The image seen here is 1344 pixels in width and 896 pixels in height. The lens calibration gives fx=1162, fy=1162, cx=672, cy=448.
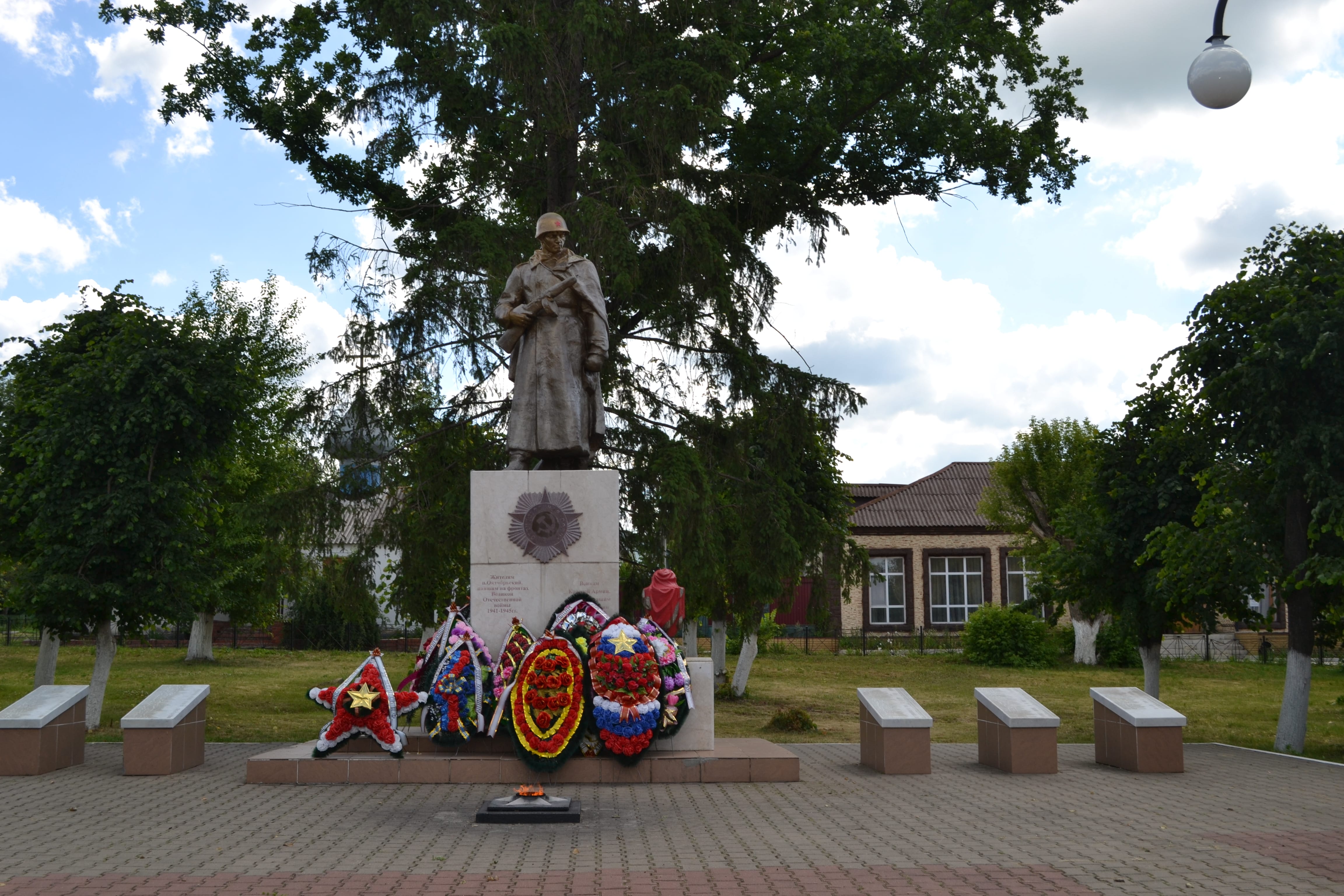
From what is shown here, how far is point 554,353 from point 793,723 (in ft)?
21.5

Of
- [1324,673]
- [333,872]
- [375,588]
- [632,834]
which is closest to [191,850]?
[333,872]

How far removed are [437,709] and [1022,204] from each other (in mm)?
12297

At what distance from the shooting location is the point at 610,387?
1562 cm

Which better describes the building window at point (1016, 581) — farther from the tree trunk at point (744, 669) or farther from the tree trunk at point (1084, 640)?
the tree trunk at point (744, 669)

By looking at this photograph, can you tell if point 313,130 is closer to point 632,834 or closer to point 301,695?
point 301,695

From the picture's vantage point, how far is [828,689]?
21.8 metres

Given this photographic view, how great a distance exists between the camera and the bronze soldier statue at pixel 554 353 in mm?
10242

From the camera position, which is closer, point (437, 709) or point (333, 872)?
point (333, 872)

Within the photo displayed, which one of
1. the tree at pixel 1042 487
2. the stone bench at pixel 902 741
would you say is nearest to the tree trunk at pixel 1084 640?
the tree at pixel 1042 487

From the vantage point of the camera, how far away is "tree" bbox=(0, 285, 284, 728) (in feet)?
43.6

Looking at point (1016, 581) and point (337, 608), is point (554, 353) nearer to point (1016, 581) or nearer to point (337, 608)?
point (337, 608)

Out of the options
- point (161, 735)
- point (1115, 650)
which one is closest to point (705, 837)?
point (161, 735)

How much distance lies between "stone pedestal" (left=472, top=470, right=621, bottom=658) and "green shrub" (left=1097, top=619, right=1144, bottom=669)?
21250 mm

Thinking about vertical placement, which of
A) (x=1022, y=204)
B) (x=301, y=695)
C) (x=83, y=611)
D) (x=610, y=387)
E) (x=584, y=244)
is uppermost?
(x=1022, y=204)
